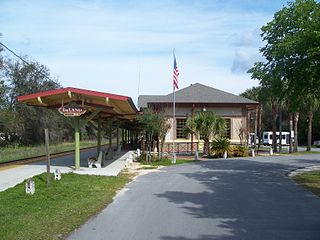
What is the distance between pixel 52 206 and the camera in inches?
429

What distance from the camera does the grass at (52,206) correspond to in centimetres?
839

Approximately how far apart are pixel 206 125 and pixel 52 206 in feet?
80.6

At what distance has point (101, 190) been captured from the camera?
14.5 meters

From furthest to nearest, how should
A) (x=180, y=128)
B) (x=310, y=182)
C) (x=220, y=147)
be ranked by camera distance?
1. (x=180, y=128)
2. (x=220, y=147)
3. (x=310, y=182)

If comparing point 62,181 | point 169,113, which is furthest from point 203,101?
point 62,181

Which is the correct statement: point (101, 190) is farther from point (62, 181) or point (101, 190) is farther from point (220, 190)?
point (220, 190)

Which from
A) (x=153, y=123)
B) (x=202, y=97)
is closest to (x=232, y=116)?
(x=202, y=97)

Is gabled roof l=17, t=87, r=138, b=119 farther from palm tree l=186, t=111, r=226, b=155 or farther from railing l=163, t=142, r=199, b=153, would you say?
railing l=163, t=142, r=199, b=153

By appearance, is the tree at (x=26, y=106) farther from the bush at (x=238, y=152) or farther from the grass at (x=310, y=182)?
the grass at (x=310, y=182)

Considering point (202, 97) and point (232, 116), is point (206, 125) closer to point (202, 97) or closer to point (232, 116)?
point (232, 116)

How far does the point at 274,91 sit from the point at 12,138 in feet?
147

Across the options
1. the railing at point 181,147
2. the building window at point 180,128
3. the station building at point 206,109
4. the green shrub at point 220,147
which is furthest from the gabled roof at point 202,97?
the green shrub at point 220,147

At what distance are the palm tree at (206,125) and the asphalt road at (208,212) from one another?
1704 centimetres

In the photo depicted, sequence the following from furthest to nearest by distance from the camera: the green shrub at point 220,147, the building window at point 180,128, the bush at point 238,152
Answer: the building window at point 180,128 → the bush at point 238,152 → the green shrub at point 220,147
